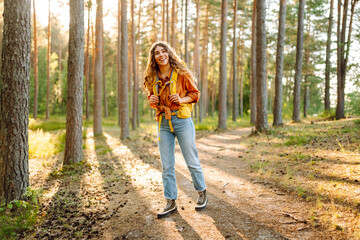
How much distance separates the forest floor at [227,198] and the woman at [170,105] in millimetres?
627

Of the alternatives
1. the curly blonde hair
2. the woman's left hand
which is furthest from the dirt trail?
the curly blonde hair

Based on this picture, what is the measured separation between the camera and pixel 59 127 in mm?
18531

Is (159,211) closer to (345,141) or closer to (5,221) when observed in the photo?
(5,221)

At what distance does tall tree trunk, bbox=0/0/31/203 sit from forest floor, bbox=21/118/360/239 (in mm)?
→ 808

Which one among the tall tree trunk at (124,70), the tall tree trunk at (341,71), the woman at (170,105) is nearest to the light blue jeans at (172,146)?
the woman at (170,105)

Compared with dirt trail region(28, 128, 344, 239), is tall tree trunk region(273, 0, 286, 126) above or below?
above

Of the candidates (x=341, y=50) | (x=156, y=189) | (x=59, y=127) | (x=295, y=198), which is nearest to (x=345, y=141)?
(x=295, y=198)

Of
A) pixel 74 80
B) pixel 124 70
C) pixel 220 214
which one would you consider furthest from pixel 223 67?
pixel 220 214

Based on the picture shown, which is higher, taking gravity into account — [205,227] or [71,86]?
[71,86]

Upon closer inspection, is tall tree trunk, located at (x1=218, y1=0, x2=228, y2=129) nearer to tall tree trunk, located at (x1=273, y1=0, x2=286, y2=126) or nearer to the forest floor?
tall tree trunk, located at (x1=273, y1=0, x2=286, y2=126)

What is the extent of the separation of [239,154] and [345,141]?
10.1ft

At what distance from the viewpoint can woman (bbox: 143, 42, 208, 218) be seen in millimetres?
3559

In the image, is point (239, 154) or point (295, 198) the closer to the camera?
point (295, 198)

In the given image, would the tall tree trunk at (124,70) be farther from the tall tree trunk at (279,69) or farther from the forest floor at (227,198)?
the tall tree trunk at (279,69)
